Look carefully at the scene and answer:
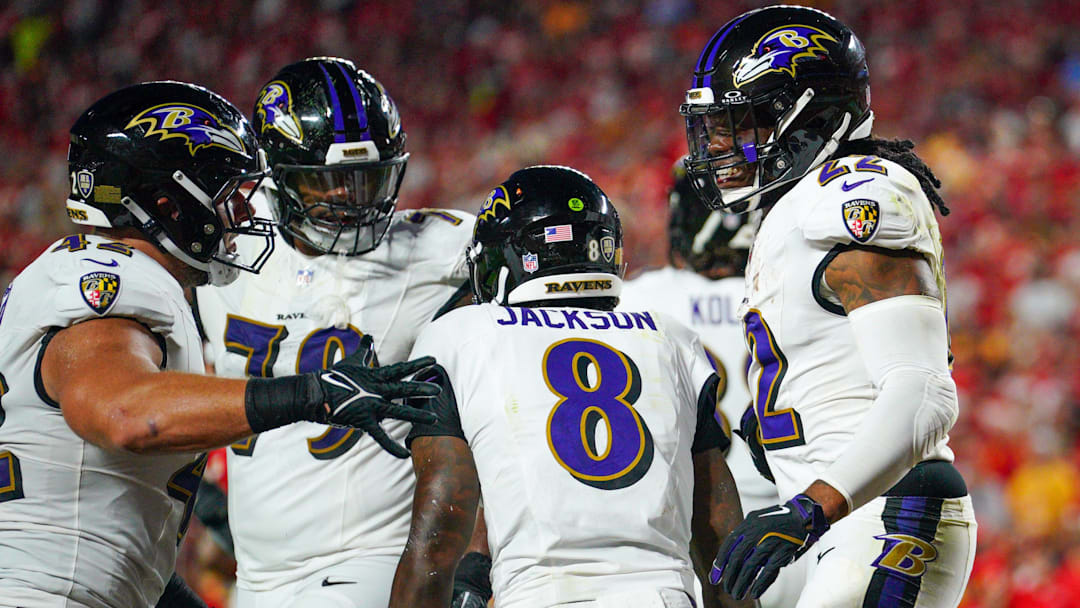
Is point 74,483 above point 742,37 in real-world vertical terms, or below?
below

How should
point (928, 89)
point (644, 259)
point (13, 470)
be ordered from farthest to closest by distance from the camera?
point (928, 89), point (644, 259), point (13, 470)

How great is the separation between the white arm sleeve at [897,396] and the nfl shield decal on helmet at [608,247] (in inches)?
26.5

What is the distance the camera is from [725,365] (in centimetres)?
448

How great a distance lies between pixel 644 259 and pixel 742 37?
23.0 feet

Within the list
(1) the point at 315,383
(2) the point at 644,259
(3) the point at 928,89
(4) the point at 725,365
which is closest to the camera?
(1) the point at 315,383

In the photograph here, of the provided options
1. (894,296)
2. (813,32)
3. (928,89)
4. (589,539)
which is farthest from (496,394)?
(928,89)

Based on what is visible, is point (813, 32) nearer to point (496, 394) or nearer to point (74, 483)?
point (496, 394)

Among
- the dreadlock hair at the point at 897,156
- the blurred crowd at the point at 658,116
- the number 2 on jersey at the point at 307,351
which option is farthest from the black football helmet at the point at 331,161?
the blurred crowd at the point at 658,116

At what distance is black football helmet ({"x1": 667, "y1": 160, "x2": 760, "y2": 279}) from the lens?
4.70 m

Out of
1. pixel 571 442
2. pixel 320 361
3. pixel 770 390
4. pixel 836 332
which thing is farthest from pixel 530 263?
pixel 320 361

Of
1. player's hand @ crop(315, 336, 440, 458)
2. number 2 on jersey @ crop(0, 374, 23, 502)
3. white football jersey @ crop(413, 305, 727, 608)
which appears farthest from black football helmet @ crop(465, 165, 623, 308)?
number 2 on jersey @ crop(0, 374, 23, 502)

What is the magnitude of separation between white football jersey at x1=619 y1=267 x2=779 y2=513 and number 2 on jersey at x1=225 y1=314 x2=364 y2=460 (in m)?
1.30

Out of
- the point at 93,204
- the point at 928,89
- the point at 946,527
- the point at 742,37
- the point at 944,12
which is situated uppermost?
the point at 944,12

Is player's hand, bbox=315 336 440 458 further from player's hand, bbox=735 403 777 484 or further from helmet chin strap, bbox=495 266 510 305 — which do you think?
player's hand, bbox=735 403 777 484
